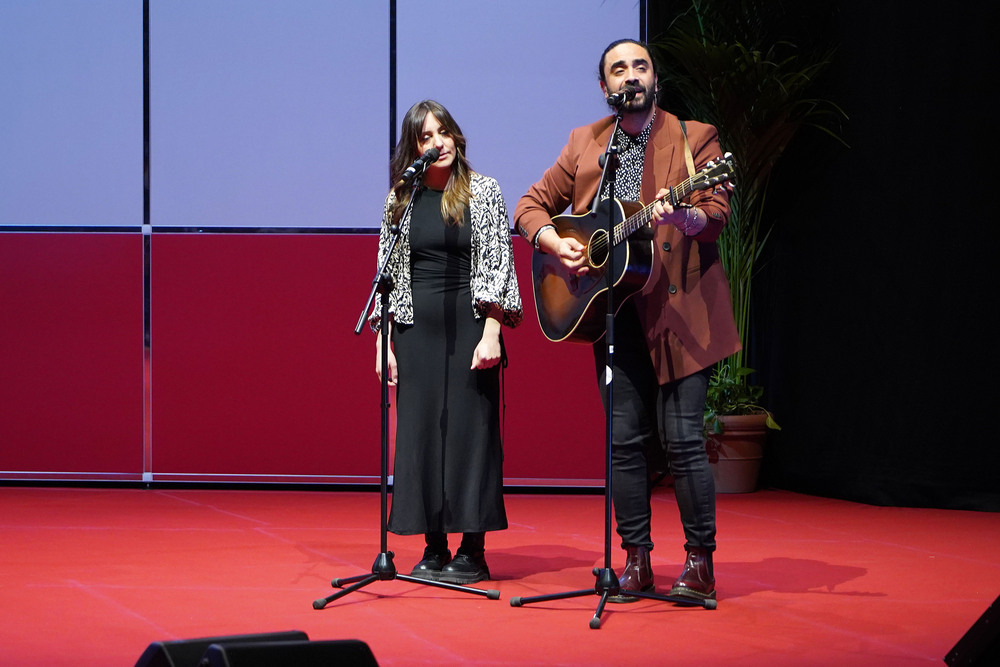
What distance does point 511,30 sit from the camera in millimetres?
5543

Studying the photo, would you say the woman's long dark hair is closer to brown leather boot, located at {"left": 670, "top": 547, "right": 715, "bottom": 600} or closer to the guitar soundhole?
the guitar soundhole

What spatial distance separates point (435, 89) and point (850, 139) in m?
1.95

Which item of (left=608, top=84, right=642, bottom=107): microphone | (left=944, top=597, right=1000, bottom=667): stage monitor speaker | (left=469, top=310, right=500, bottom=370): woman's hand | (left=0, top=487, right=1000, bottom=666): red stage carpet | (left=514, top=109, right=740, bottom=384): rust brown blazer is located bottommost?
(left=0, top=487, right=1000, bottom=666): red stage carpet

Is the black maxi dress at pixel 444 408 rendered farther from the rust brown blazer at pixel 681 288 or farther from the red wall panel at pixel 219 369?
the red wall panel at pixel 219 369

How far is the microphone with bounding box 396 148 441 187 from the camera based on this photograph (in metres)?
3.15

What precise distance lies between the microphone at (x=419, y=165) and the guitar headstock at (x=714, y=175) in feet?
2.55

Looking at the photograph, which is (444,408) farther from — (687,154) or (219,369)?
(219,369)

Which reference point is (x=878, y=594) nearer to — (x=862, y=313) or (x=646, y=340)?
(x=646, y=340)

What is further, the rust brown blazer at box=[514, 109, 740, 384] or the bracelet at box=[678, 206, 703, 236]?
the rust brown blazer at box=[514, 109, 740, 384]

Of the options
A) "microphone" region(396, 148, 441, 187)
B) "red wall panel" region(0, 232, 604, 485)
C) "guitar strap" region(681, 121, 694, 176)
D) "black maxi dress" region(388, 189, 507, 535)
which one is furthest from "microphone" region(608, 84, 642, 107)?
"red wall panel" region(0, 232, 604, 485)

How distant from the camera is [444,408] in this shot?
3422 mm

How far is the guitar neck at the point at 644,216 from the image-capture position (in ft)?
9.29

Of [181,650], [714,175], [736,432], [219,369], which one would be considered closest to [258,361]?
[219,369]

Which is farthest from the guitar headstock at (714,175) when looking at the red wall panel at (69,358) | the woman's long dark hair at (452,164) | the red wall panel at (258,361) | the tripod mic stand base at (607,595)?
the red wall panel at (69,358)
